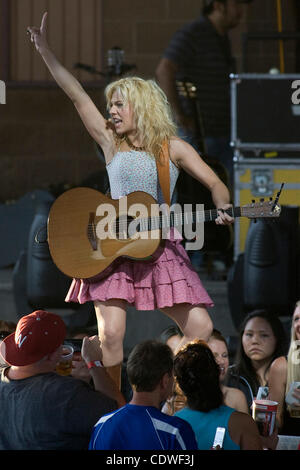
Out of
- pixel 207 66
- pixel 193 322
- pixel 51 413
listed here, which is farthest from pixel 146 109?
pixel 207 66

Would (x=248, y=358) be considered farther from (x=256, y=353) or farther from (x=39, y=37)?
(x=39, y=37)

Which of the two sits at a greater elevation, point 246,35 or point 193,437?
point 246,35

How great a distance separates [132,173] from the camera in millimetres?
4105

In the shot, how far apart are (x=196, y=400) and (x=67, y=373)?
585 millimetres

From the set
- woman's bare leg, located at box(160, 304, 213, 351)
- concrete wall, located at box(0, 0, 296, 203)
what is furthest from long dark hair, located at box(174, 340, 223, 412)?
concrete wall, located at box(0, 0, 296, 203)

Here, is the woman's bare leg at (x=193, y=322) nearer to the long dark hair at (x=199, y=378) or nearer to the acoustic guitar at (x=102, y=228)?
the acoustic guitar at (x=102, y=228)

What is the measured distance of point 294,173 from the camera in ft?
21.8

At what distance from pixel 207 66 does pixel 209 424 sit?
16.8ft

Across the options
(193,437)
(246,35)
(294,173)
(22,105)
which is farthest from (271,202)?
(22,105)

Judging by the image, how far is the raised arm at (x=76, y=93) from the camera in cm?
412

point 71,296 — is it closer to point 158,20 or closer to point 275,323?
point 275,323

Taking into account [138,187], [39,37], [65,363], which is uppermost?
[39,37]

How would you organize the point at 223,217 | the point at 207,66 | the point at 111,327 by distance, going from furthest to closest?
the point at 207,66
the point at 111,327
the point at 223,217

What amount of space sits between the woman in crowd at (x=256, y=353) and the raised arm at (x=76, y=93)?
1.22 m
